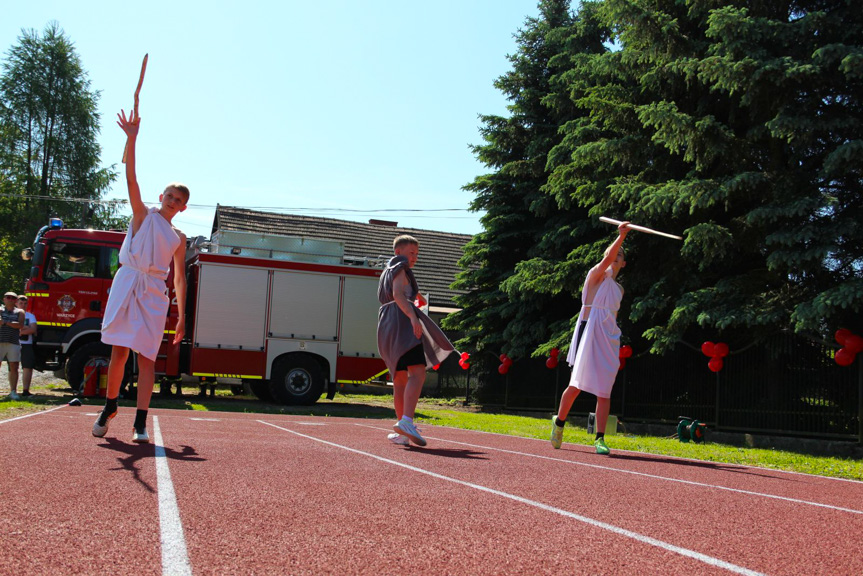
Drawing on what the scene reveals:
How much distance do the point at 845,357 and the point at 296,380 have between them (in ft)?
35.5

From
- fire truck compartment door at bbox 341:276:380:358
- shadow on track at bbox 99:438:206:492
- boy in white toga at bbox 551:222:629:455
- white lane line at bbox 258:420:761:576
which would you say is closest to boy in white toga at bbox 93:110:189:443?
shadow on track at bbox 99:438:206:492

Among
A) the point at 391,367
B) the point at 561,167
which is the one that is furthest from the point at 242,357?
the point at 391,367

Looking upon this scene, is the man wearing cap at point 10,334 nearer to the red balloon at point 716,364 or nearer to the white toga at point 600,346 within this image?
the white toga at point 600,346

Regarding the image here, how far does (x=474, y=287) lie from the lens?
2344cm

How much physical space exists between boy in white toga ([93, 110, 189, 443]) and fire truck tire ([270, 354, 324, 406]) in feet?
36.3

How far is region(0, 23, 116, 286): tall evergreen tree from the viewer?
4231cm

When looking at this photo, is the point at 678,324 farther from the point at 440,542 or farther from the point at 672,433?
the point at 440,542

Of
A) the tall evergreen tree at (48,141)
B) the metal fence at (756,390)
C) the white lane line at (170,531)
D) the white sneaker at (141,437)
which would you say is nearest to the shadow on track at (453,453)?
the white sneaker at (141,437)

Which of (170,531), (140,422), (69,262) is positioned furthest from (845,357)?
(69,262)

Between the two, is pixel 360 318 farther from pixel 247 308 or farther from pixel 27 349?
pixel 27 349

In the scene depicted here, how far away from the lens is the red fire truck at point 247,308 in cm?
1616

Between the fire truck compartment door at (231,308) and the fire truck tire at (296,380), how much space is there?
653 millimetres

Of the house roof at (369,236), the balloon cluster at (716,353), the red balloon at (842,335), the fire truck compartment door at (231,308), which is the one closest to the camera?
the red balloon at (842,335)

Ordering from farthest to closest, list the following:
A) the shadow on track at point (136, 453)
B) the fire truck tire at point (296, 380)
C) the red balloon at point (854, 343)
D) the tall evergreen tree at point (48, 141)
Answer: the tall evergreen tree at point (48, 141)
the fire truck tire at point (296, 380)
the red balloon at point (854, 343)
the shadow on track at point (136, 453)
